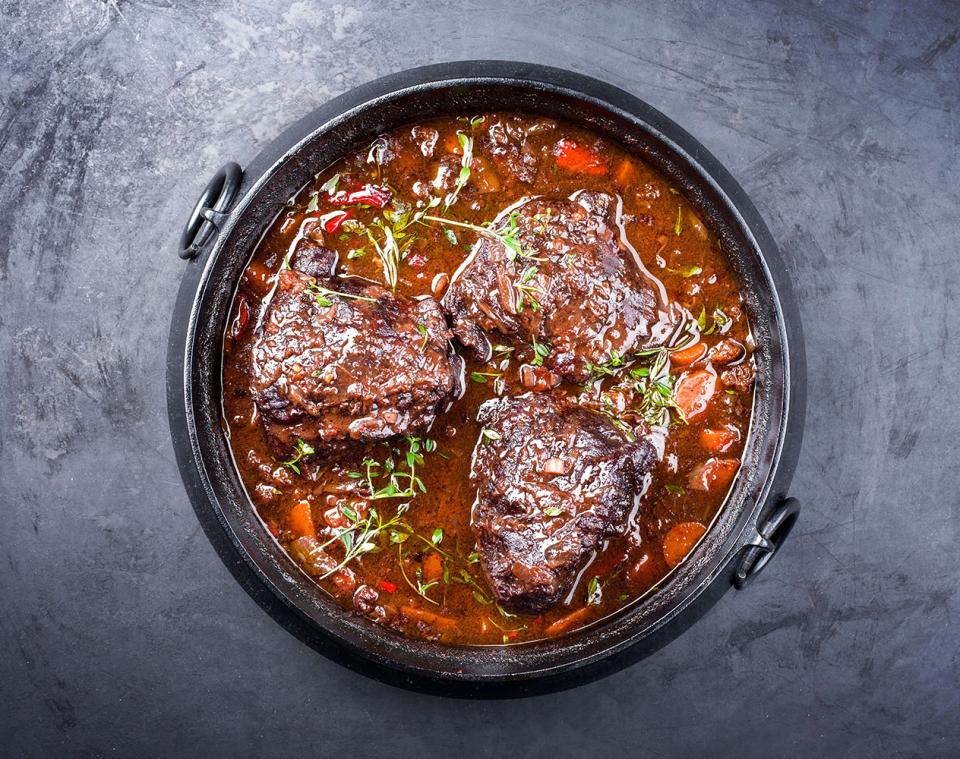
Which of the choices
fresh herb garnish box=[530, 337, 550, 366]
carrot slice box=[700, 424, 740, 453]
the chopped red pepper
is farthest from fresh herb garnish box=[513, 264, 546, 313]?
carrot slice box=[700, 424, 740, 453]

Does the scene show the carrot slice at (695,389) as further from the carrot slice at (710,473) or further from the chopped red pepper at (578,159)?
the chopped red pepper at (578,159)

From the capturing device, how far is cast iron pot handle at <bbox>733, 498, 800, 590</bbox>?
10.0 feet

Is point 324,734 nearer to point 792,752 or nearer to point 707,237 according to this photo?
point 792,752

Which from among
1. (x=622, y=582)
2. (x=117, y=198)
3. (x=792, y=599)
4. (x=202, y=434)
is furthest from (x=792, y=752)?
(x=117, y=198)

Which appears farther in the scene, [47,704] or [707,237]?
[47,704]

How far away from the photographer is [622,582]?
341cm

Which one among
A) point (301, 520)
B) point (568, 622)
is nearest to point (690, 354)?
point (568, 622)

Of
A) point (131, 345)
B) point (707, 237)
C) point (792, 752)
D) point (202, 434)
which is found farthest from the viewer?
point (792, 752)

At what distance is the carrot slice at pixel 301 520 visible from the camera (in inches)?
132

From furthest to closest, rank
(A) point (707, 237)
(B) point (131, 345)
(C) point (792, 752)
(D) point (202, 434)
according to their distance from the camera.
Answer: (C) point (792, 752), (B) point (131, 345), (A) point (707, 237), (D) point (202, 434)

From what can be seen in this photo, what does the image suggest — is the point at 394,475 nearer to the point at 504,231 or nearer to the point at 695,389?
the point at 504,231

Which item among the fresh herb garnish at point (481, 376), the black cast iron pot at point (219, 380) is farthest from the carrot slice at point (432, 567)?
the fresh herb garnish at point (481, 376)

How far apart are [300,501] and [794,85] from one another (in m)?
2.93

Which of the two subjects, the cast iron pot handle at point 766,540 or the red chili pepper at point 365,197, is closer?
the cast iron pot handle at point 766,540
